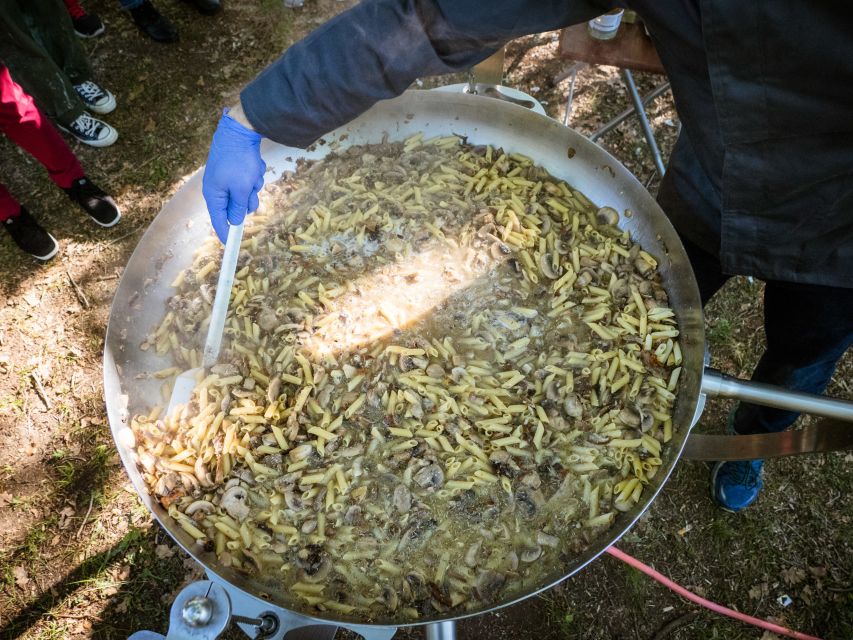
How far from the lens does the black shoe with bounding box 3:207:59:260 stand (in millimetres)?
4379

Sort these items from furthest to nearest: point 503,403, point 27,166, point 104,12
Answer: point 104,12, point 27,166, point 503,403

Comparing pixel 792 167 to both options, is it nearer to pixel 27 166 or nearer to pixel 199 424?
pixel 199 424

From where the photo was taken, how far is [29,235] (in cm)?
439

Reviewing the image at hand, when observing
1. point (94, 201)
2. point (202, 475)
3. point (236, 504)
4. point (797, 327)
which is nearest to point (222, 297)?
point (202, 475)

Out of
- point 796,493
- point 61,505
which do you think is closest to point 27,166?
point 61,505

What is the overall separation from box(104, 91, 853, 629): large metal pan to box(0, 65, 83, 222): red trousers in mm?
2262

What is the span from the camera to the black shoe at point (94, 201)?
4492 millimetres

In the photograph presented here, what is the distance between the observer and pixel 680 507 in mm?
3664

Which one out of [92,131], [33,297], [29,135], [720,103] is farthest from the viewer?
[92,131]

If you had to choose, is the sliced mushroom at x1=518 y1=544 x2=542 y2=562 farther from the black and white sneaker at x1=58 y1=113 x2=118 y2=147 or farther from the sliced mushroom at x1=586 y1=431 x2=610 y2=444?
the black and white sneaker at x1=58 y1=113 x2=118 y2=147

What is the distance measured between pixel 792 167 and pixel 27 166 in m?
5.69

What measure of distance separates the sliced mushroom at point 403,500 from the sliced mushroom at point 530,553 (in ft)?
1.44

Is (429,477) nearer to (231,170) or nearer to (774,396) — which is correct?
(774,396)

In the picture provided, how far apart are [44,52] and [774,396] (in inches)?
198
